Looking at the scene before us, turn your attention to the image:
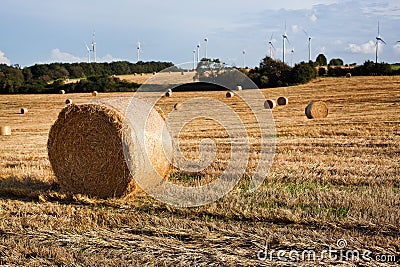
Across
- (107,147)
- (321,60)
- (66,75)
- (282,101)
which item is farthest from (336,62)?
(107,147)

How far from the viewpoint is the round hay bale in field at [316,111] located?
22.6m

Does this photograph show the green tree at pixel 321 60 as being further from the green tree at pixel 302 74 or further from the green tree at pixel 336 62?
the green tree at pixel 302 74

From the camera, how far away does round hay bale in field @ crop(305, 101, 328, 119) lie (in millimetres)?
22609

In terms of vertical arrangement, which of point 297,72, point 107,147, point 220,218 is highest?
point 297,72

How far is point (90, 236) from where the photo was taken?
19.3ft

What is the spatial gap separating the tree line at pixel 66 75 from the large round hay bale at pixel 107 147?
39.1 m

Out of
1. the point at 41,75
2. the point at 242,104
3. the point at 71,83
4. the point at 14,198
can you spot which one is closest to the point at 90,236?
the point at 14,198

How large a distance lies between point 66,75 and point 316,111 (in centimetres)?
4577

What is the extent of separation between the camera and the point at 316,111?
22781 millimetres

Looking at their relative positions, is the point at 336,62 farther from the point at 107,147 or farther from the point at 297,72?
the point at 107,147

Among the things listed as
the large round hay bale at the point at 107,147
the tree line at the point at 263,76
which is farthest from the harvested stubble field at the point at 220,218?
the tree line at the point at 263,76

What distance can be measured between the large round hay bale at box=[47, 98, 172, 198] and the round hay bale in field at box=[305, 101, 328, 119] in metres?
14.8

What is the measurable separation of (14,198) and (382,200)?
5814 mm

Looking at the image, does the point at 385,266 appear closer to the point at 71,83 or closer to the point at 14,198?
the point at 14,198
